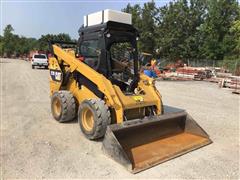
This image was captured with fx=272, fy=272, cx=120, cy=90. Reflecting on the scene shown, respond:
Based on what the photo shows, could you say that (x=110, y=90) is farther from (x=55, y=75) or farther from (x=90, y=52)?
(x=55, y=75)

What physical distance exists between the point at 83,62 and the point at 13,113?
116 inches

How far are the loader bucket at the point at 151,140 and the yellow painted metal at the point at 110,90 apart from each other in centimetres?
40

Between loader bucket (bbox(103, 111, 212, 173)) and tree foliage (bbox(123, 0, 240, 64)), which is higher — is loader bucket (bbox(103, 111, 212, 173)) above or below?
below

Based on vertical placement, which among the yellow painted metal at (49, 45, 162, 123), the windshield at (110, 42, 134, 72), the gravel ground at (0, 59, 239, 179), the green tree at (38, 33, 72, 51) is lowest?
the gravel ground at (0, 59, 239, 179)

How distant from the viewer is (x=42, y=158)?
4762mm

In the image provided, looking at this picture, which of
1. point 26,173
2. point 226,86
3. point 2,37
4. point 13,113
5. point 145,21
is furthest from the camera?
point 2,37

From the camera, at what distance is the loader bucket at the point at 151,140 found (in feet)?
14.9

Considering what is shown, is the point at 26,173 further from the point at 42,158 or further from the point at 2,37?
the point at 2,37

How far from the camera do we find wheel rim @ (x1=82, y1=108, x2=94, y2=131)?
18.5 feet

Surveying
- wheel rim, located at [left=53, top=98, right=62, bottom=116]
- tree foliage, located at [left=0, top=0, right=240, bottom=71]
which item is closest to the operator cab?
wheel rim, located at [left=53, top=98, right=62, bottom=116]

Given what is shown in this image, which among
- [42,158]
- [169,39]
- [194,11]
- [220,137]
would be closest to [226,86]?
[220,137]

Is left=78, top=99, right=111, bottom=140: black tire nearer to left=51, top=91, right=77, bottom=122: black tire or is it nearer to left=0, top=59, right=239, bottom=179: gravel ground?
left=0, top=59, right=239, bottom=179: gravel ground

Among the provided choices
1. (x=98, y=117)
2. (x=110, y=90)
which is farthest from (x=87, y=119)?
(x=110, y=90)

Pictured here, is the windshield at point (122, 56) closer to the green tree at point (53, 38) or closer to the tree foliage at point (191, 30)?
the green tree at point (53, 38)
